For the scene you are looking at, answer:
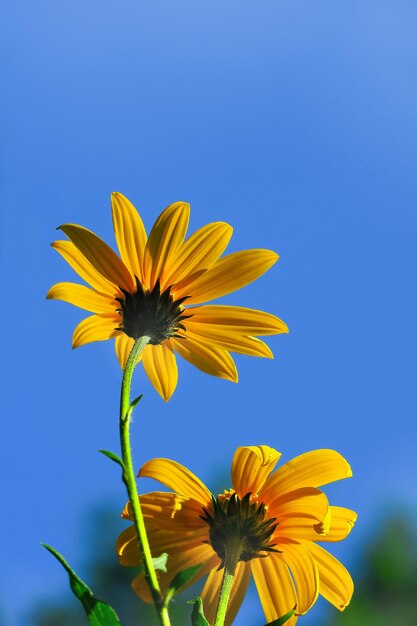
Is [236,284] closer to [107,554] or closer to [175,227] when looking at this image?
[175,227]

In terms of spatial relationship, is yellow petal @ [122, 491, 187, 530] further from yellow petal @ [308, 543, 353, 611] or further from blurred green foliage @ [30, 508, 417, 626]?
blurred green foliage @ [30, 508, 417, 626]

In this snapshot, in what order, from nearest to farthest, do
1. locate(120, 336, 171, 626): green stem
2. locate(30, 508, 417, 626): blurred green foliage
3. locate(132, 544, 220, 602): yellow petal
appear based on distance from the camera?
locate(120, 336, 171, 626): green stem < locate(132, 544, 220, 602): yellow petal < locate(30, 508, 417, 626): blurred green foliage

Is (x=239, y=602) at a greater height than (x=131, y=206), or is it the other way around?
(x=131, y=206)

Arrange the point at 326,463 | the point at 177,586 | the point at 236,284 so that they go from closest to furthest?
the point at 177,586, the point at 326,463, the point at 236,284

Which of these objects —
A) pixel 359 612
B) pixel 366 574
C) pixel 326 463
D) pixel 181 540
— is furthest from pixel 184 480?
pixel 366 574

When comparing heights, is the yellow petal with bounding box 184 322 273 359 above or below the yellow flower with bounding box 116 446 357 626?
above

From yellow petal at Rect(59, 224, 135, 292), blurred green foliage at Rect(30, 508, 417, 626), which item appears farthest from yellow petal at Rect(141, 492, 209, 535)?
blurred green foliage at Rect(30, 508, 417, 626)

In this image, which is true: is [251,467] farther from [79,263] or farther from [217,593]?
[79,263]
